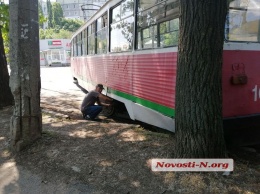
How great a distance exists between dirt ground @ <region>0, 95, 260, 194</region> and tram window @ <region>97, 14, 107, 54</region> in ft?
8.61

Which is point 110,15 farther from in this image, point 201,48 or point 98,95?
point 201,48

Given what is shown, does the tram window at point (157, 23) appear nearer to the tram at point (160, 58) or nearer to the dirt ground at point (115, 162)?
the tram at point (160, 58)

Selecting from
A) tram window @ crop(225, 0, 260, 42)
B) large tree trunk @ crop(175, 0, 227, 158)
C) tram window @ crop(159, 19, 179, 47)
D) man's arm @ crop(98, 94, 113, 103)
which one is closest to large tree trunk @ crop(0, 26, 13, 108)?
man's arm @ crop(98, 94, 113, 103)

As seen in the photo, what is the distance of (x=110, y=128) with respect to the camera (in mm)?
5582

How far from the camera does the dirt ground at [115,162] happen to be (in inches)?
133

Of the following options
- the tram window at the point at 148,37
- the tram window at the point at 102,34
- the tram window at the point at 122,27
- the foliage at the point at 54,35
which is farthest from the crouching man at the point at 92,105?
the foliage at the point at 54,35

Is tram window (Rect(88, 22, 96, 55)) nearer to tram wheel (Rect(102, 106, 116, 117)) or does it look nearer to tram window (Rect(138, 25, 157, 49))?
tram wheel (Rect(102, 106, 116, 117))

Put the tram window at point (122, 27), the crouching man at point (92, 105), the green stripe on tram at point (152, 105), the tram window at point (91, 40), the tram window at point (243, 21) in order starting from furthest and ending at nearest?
the tram window at point (91, 40) → the crouching man at point (92, 105) → the tram window at point (122, 27) → the green stripe on tram at point (152, 105) → the tram window at point (243, 21)

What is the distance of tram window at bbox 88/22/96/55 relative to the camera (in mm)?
9042

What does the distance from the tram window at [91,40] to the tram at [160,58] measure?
59.7 inches

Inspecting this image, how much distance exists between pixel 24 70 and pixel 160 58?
210cm

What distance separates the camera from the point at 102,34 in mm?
7930

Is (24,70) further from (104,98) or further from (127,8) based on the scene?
(104,98)

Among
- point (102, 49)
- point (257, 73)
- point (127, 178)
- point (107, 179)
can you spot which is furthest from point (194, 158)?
point (102, 49)
